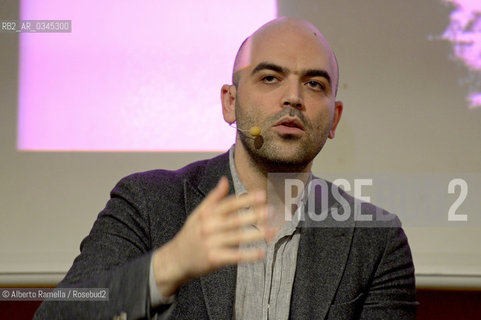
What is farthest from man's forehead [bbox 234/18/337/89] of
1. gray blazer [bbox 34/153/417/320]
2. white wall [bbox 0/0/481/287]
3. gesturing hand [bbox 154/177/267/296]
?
gesturing hand [bbox 154/177/267/296]

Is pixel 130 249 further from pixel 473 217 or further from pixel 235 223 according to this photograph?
pixel 473 217

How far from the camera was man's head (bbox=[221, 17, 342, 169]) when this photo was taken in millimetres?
1497

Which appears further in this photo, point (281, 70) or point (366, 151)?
point (366, 151)

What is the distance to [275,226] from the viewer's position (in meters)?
1.55

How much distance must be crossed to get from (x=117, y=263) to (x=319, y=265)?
19.9 inches

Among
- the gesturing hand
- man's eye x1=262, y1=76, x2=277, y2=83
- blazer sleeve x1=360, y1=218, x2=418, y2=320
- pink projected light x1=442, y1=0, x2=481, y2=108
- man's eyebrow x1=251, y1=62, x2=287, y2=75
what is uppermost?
pink projected light x1=442, y1=0, x2=481, y2=108

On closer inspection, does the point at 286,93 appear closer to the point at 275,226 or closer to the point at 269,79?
the point at 269,79

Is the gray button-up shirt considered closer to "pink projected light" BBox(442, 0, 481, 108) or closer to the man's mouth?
the man's mouth

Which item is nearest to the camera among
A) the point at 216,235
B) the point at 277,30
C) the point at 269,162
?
the point at 216,235

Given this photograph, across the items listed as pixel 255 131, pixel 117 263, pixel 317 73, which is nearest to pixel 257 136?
pixel 255 131

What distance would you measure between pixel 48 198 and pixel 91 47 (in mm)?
544

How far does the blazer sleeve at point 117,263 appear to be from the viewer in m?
1.09

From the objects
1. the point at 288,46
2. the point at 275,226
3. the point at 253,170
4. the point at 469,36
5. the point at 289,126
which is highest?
the point at 469,36

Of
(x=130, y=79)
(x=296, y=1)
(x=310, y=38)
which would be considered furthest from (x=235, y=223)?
(x=296, y=1)
